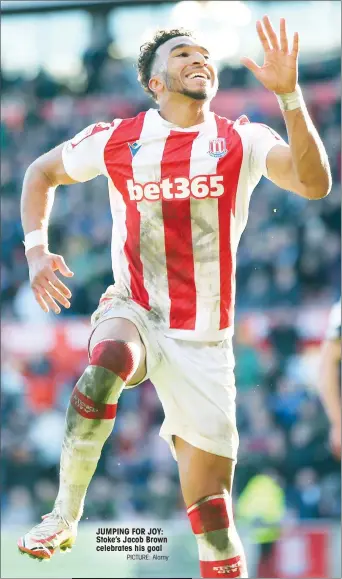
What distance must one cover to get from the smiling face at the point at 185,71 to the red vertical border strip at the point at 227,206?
0.59ft

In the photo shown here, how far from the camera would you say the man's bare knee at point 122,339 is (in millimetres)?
4320

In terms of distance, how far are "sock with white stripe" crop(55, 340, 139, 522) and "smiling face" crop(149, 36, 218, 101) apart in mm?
1147

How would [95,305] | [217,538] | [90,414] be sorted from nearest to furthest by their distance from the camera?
[90,414] < [217,538] < [95,305]

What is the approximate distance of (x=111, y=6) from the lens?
14.4 metres

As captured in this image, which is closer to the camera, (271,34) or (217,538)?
(271,34)

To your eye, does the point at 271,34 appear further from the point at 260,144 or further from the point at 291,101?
the point at 260,144

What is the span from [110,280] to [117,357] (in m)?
8.49

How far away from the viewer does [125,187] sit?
4.71 metres

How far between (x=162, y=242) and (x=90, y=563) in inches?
104

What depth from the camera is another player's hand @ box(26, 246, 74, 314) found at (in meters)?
4.41

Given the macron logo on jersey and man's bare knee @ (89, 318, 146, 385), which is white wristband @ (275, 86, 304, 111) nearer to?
the macron logo on jersey

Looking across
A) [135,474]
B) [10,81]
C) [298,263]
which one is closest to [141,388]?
[135,474]

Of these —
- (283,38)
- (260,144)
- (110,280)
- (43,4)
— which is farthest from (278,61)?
(43,4)

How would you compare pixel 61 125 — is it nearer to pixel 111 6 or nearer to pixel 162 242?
pixel 111 6
